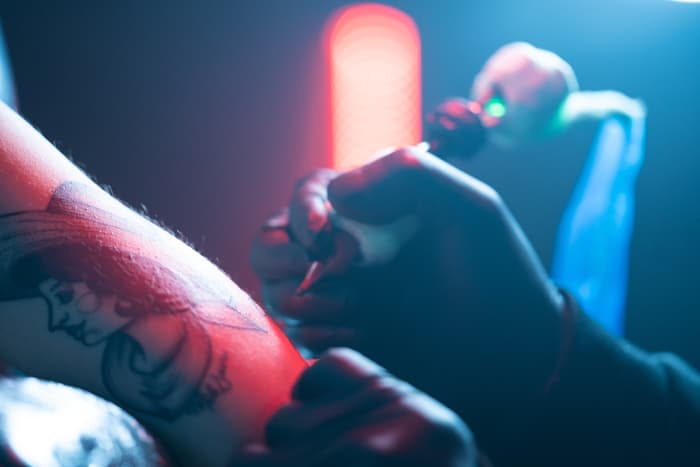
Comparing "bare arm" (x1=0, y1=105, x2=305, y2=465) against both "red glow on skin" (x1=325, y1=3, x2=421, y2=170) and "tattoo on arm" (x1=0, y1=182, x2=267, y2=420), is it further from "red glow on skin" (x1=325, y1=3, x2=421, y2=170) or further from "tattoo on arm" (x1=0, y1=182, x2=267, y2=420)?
"red glow on skin" (x1=325, y1=3, x2=421, y2=170)

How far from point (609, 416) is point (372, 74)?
3.37 feet

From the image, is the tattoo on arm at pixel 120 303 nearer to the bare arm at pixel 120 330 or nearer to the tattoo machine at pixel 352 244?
the bare arm at pixel 120 330

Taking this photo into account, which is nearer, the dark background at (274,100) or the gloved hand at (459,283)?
the gloved hand at (459,283)

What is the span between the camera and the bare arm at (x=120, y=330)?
1.37 feet

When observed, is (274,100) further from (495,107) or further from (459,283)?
(459,283)

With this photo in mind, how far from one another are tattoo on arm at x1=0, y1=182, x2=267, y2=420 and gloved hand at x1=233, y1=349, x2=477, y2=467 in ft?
0.40

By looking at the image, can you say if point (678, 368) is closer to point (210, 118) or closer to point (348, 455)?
point (348, 455)

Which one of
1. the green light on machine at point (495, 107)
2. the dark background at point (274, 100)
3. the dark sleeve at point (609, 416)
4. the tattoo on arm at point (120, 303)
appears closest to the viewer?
the tattoo on arm at point (120, 303)

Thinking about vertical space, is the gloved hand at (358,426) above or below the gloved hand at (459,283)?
above

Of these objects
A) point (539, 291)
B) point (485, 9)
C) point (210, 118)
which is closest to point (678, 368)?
point (539, 291)

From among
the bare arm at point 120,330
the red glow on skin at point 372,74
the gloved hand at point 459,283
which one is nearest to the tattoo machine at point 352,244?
the gloved hand at point 459,283

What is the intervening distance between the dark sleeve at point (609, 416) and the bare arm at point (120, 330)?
14.8 inches

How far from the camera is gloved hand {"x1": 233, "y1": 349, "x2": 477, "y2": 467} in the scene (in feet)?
0.85

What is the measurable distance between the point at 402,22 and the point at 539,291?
101 cm
